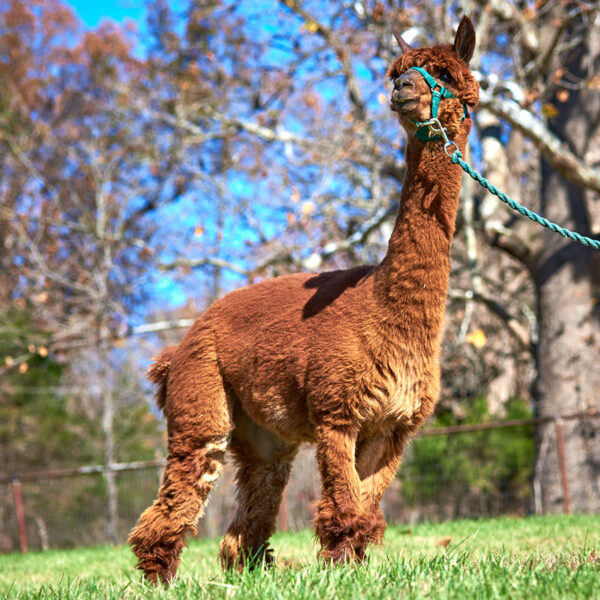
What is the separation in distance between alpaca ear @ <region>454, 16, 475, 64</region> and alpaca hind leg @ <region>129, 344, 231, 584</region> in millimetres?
2300

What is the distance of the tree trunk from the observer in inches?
377

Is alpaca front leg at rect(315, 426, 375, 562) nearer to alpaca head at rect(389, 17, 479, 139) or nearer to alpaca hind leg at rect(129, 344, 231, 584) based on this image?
alpaca hind leg at rect(129, 344, 231, 584)

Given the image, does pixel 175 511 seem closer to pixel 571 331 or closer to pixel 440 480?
pixel 571 331

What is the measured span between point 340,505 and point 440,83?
2.18m

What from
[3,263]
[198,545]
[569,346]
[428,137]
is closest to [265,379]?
[428,137]

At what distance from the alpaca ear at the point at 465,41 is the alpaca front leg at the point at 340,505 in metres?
2.10

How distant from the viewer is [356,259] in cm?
1150

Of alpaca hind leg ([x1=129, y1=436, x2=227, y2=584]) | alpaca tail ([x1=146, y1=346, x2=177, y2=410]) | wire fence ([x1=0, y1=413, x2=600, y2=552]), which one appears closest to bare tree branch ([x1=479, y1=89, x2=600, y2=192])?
wire fence ([x1=0, y1=413, x2=600, y2=552])

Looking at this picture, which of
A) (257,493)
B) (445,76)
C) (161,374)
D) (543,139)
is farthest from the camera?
(543,139)

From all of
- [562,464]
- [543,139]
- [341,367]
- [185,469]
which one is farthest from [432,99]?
[562,464]

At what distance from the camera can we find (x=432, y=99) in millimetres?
3770

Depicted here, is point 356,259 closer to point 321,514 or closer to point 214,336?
point 214,336

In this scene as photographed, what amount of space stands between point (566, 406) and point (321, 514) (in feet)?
23.4

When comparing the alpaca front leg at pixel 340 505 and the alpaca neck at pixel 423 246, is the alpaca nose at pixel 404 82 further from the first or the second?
the alpaca front leg at pixel 340 505
